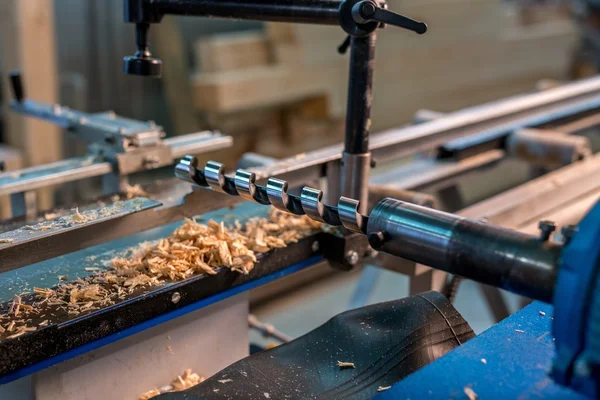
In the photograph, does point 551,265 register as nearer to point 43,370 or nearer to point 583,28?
point 43,370

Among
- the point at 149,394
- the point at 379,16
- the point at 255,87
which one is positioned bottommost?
the point at 149,394

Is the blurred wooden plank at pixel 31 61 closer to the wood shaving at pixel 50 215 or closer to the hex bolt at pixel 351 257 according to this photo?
the wood shaving at pixel 50 215

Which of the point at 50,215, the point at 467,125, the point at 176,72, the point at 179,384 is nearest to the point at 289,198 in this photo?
the point at 179,384

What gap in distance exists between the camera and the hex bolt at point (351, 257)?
1060 millimetres

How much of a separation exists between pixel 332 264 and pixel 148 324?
0.35 m

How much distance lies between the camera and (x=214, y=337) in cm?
104

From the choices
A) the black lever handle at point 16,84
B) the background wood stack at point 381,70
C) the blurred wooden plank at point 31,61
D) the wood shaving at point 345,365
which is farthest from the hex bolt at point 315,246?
the background wood stack at point 381,70

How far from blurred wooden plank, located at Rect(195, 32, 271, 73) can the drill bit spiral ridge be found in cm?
225

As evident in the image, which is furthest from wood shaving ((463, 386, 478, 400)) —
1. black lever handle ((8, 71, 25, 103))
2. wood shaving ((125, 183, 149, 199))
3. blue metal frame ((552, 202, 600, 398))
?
black lever handle ((8, 71, 25, 103))

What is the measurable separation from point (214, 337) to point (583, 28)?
4.39 meters

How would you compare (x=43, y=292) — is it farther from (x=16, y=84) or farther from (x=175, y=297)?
(x=16, y=84)

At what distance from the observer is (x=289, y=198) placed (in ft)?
2.79

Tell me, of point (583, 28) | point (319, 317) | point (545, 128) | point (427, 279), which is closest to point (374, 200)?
point (427, 279)

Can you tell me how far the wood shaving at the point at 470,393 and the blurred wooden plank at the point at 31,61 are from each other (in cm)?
228
